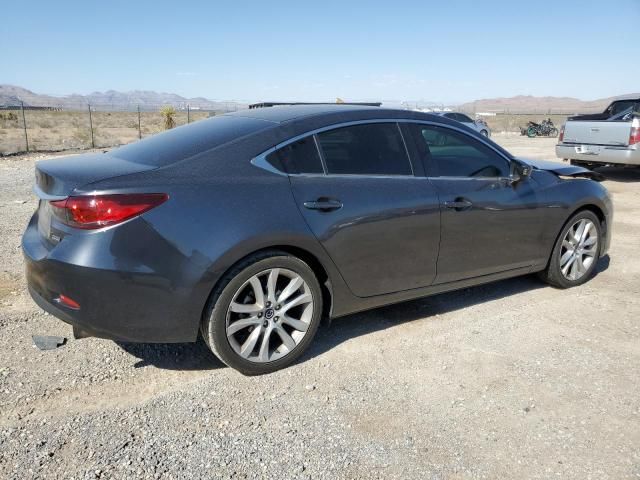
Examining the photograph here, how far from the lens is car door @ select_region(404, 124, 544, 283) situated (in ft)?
13.6

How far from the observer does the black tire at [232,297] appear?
3.22m

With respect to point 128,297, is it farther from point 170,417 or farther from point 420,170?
point 420,170

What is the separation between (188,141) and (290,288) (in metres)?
1.16

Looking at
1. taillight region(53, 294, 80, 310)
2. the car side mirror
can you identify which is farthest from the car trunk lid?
the car side mirror

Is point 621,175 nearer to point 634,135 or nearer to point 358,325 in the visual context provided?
point 634,135

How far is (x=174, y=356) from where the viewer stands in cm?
372

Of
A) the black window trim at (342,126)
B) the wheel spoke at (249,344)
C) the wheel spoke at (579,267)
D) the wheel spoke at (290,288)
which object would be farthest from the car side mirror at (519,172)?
the wheel spoke at (249,344)

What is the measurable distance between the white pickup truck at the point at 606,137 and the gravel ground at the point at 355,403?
8280 mm

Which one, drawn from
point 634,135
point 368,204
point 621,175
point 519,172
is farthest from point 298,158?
point 621,175

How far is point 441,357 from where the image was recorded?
12.5 ft

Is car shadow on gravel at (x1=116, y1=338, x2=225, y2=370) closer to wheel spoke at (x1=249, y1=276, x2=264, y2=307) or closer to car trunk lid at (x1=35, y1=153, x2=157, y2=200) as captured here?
wheel spoke at (x1=249, y1=276, x2=264, y2=307)

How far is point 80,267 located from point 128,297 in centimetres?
29

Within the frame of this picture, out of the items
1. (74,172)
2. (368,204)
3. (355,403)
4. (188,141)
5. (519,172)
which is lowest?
(355,403)

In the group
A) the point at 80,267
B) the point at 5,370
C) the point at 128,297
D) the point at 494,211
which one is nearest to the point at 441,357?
the point at 494,211
